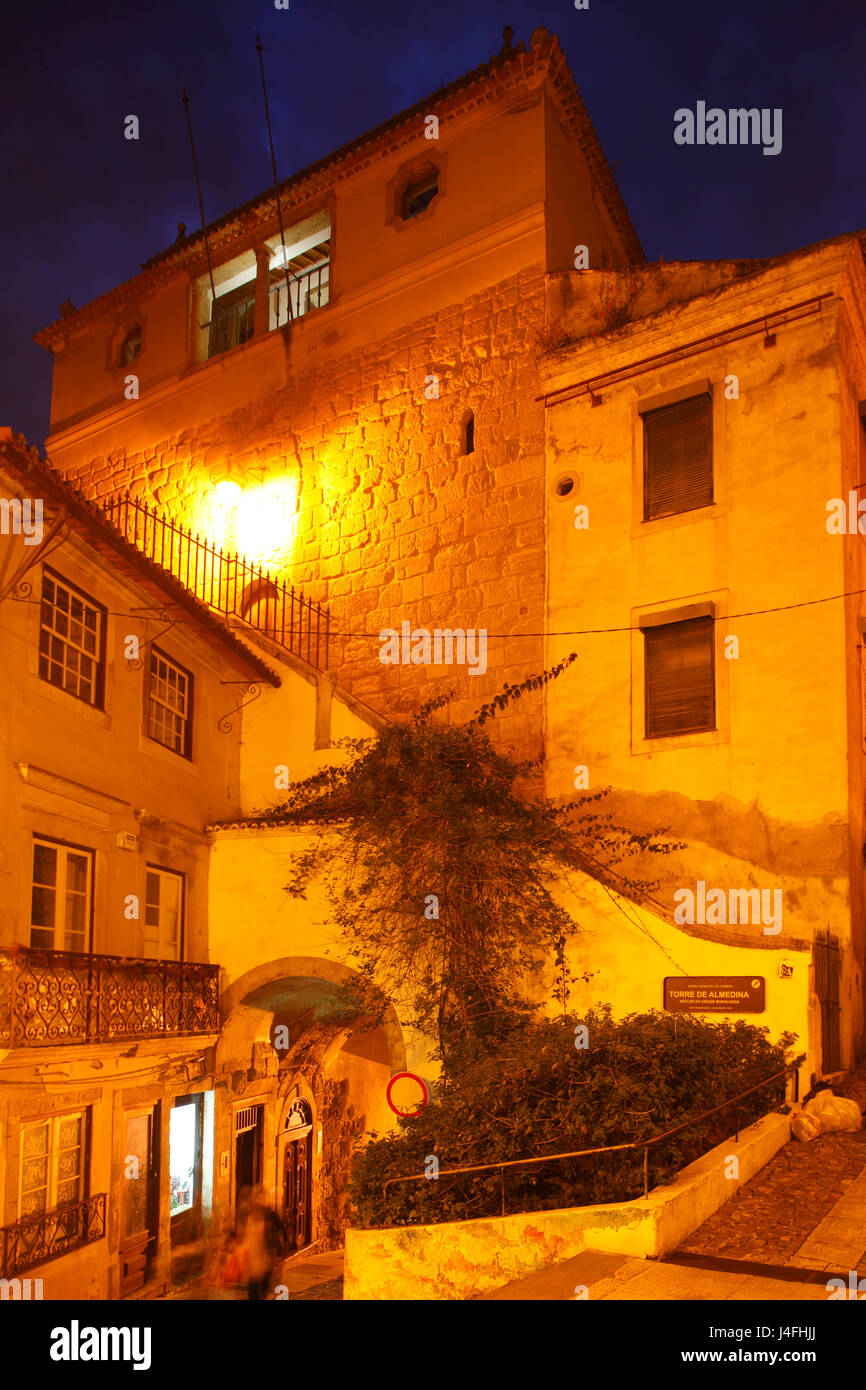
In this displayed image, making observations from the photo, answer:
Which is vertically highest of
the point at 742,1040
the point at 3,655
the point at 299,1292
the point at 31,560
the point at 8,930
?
the point at 31,560

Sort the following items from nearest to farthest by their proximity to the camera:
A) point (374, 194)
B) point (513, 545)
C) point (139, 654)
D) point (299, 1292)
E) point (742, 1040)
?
point (742, 1040)
point (139, 654)
point (299, 1292)
point (513, 545)
point (374, 194)

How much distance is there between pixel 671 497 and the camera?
15445mm

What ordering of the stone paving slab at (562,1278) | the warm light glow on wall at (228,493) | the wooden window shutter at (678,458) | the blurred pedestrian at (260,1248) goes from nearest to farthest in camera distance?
the stone paving slab at (562,1278) < the blurred pedestrian at (260,1248) < the wooden window shutter at (678,458) < the warm light glow on wall at (228,493)

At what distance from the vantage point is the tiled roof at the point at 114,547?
10625 mm

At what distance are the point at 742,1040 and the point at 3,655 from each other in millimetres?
7888

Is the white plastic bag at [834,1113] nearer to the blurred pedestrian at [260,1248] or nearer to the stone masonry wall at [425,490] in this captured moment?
the blurred pedestrian at [260,1248]

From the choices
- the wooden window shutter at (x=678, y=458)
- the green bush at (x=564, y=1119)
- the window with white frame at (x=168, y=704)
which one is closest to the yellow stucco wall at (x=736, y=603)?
the wooden window shutter at (x=678, y=458)

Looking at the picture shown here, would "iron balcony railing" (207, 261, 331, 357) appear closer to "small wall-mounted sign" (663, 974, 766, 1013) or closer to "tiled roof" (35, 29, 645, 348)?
"tiled roof" (35, 29, 645, 348)

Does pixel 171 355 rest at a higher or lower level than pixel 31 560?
higher

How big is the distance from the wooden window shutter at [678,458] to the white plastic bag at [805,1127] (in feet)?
26.0

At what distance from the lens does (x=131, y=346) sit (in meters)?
24.3

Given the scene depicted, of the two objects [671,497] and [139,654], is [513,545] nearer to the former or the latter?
[671,497]
